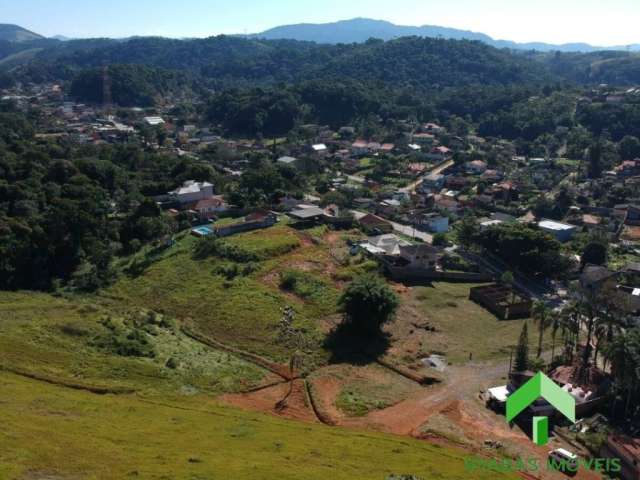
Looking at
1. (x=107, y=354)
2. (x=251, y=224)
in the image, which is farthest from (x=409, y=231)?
(x=107, y=354)

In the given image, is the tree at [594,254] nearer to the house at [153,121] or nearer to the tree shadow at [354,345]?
the tree shadow at [354,345]

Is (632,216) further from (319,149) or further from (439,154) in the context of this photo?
(319,149)

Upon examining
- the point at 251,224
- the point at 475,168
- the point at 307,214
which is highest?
the point at 475,168

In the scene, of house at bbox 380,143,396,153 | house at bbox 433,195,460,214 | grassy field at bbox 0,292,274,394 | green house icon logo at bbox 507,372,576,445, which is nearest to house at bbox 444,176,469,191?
house at bbox 433,195,460,214

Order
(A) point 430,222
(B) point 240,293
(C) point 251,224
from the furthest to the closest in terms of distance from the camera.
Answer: (A) point 430,222 → (C) point 251,224 → (B) point 240,293

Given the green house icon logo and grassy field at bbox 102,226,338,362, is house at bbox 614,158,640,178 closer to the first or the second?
grassy field at bbox 102,226,338,362

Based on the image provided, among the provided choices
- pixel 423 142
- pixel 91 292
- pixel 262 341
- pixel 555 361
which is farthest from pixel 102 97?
pixel 555 361

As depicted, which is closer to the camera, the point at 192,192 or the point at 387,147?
the point at 192,192
